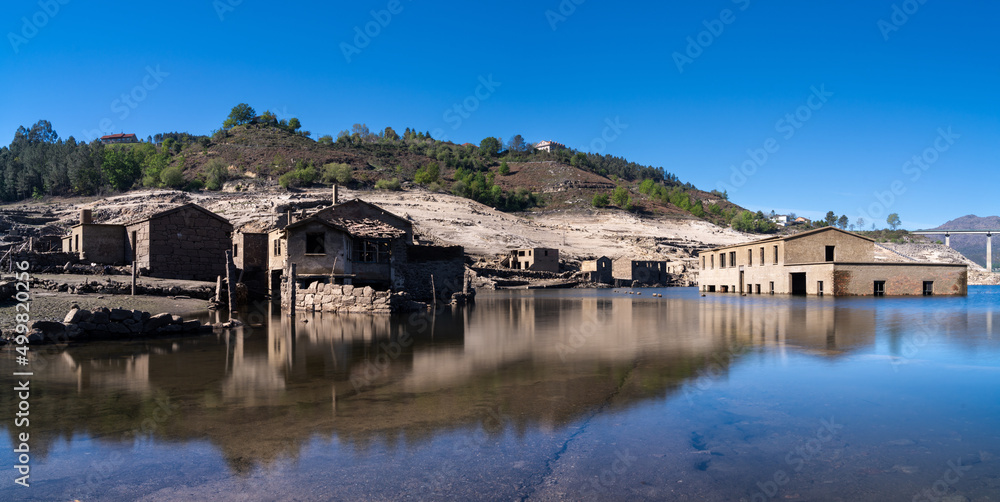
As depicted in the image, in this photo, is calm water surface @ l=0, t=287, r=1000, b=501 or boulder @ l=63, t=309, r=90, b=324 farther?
boulder @ l=63, t=309, r=90, b=324

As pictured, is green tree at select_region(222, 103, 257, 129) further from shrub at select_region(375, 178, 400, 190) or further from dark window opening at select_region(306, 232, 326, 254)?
dark window opening at select_region(306, 232, 326, 254)

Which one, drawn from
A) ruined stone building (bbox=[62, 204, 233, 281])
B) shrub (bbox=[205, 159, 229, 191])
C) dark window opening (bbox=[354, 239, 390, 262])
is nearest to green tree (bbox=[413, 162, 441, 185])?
shrub (bbox=[205, 159, 229, 191])

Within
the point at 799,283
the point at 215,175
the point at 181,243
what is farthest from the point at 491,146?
the point at 181,243

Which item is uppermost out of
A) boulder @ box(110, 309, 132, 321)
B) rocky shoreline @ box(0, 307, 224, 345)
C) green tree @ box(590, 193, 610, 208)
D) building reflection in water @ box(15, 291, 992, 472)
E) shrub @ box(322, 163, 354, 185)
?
shrub @ box(322, 163, 354, 185)

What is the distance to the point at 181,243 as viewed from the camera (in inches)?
1224

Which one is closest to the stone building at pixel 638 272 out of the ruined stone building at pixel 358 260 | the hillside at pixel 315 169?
the ruined stone building at pixel 358 260

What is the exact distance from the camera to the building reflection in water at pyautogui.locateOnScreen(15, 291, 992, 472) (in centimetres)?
735

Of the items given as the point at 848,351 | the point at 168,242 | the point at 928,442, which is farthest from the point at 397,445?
the point at 168,242

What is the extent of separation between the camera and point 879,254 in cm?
10525

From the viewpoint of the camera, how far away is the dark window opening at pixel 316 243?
2773 centimetres

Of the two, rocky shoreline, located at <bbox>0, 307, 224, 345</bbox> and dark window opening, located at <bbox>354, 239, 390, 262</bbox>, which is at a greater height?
dark window opening, located at <bbox>354, 239, 390, 262</bbox>

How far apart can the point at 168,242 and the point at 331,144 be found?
374 feet

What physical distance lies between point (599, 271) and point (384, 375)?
5846 centimetres

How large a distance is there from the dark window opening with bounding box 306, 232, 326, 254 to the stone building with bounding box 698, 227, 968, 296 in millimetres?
32194
